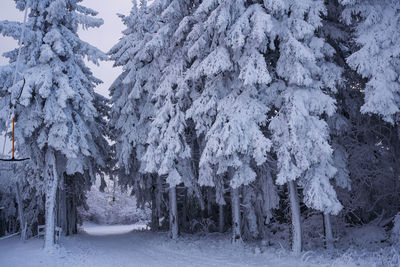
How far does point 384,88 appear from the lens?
8.74 m

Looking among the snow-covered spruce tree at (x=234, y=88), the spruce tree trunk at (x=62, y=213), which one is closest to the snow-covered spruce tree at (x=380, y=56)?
the snow-covered spruce tree at (x=234, y=88)

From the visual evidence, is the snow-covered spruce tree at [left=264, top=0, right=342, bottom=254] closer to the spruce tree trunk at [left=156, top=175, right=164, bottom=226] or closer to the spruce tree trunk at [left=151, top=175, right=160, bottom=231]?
the spruce tree trunk at [left=156, top=175, right=164, bottom=226]

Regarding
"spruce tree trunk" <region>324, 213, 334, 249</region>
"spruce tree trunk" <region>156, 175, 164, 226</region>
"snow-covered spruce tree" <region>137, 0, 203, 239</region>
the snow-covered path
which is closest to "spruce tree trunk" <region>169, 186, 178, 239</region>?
the snow-covered path

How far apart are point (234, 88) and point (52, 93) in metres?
7.89

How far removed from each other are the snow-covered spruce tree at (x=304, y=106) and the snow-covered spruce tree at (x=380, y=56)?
1.04 m

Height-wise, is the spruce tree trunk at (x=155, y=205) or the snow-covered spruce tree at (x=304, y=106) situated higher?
the snow-covered spruce tree at (x=304, y=106)

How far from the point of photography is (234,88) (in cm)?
1108

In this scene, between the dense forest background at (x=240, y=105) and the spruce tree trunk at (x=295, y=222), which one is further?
the spruce tree trunk at (x=295, y=222)

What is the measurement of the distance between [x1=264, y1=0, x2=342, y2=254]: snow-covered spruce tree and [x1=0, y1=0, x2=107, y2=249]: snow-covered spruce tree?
8416mm

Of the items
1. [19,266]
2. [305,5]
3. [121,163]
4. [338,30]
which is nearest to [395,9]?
[338,30]

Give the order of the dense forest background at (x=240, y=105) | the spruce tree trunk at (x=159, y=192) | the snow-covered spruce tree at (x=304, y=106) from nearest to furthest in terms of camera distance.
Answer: the snow-covered spruce tree at (x=304, y=106) < the dense forest background at (x=240, y=105) < the spruce tree trunk at (x=159, y=192)

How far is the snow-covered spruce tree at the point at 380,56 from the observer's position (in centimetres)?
880

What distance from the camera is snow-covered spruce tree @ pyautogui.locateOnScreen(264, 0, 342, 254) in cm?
912

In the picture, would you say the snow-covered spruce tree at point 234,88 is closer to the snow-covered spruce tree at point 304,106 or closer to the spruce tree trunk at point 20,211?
the snow-covered spruce tree at point 304,106
